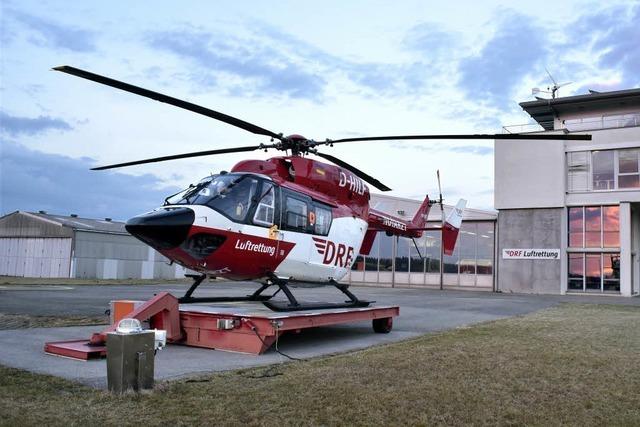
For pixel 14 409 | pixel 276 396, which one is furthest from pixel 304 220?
pixel 14 409

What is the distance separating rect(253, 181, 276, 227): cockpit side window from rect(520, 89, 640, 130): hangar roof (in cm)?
3191

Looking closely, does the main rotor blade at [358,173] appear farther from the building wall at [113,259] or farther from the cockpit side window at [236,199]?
the building wall at [113,259]

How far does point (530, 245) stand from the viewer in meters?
34.6

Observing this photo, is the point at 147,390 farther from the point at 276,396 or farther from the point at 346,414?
the point at 346,414

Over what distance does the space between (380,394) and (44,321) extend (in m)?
9.62

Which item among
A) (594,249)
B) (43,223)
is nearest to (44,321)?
(594,249)

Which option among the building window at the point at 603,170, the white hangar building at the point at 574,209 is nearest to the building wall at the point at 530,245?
the white hangar building at the point at 574,209

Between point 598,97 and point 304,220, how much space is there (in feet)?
104

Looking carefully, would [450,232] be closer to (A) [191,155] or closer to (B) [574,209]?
(A) [191,155]

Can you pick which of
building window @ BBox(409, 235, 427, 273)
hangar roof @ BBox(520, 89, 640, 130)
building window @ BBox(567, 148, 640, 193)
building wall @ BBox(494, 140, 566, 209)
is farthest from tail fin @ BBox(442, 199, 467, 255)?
hangar roof @ BBox(520, 89, 640, 130)

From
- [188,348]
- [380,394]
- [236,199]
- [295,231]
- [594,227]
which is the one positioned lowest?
[188,348]

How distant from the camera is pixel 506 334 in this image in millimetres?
12336

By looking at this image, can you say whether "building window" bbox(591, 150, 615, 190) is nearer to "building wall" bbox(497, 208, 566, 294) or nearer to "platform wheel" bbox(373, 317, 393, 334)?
"building wall" bbox(497, 208, 566, 294)

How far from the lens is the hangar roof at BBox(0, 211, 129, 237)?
46.1 m
